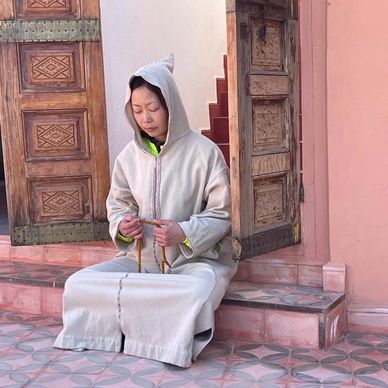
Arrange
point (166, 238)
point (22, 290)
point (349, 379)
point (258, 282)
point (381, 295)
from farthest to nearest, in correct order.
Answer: point (22, 290) < point (258, 282) < point (381, 295) < point (166, 238) < point (349, 379)

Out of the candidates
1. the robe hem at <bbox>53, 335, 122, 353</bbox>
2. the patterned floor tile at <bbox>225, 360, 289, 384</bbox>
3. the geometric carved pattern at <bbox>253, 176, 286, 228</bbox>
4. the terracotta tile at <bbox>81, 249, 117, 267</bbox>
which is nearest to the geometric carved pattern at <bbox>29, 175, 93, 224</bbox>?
the terracotta tile at <bbox>81, 249, 117, 267</bbox>

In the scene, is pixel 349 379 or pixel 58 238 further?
pixel 58 238

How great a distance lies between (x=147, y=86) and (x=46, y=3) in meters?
1.07

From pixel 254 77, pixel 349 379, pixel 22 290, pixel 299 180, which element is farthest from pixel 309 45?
pixel 22 290

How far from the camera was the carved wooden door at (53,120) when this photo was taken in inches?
173

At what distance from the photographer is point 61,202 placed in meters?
4.58

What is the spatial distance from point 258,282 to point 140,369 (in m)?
1.06

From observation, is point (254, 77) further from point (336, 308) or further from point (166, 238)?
point (336, 308)

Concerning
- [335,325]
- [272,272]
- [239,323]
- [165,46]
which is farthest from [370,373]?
[165,46]

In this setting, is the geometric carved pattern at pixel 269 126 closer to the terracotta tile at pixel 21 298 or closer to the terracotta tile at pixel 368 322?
the terracotta tile at pixel 368 322

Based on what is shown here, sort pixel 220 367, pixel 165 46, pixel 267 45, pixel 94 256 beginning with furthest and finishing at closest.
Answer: pixel 165 46 < pixel 94 256 < pixel 267 45 < pixel 220 367

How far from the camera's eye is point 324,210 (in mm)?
4094

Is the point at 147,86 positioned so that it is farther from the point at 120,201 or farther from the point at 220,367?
the point at 220,367

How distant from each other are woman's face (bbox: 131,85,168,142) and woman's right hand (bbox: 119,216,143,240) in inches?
20.3
